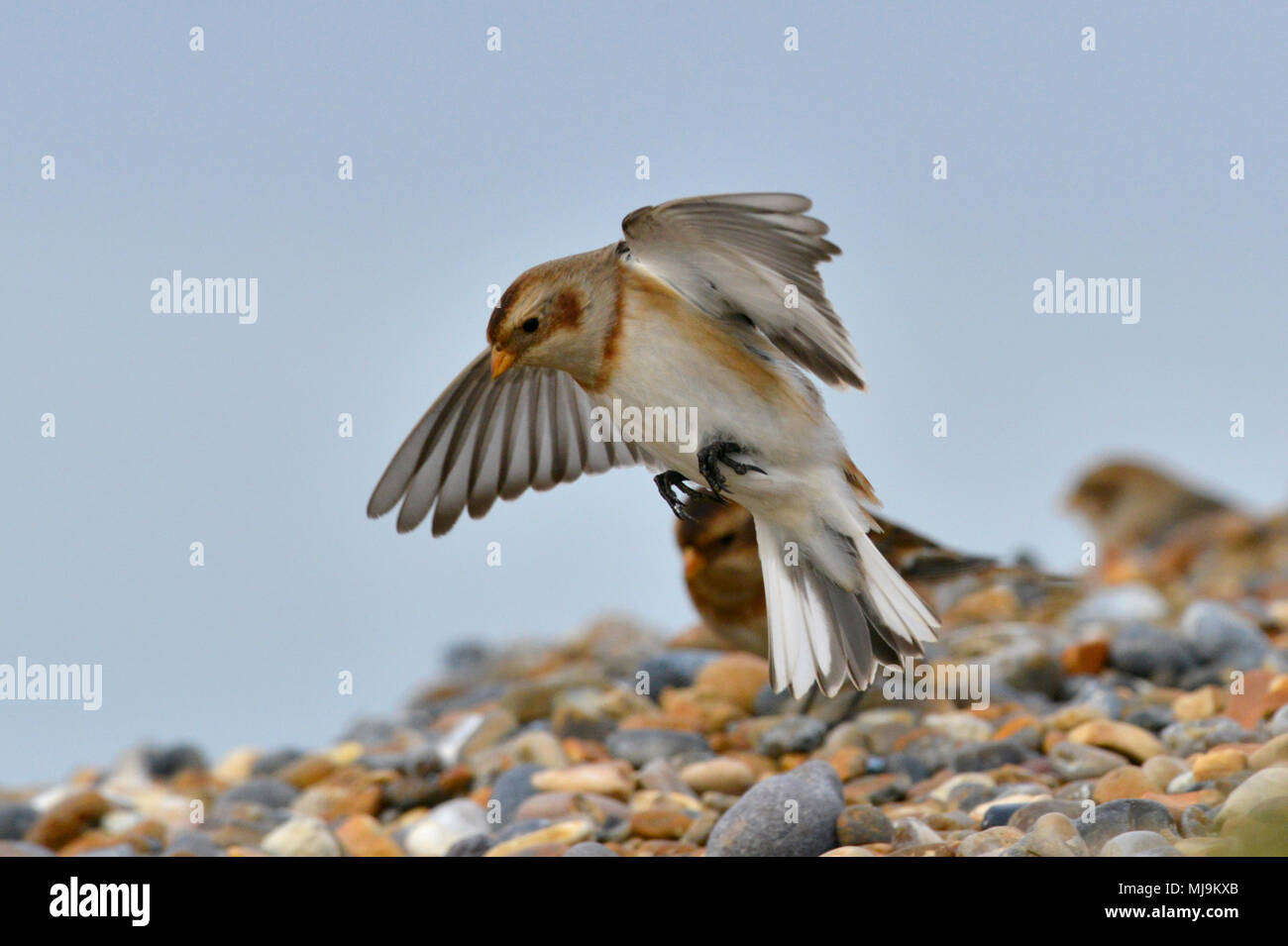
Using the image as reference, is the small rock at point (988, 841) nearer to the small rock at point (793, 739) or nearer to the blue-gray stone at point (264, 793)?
the small rock at point (793, 739)

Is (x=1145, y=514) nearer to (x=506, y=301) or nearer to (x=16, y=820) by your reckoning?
(x=16, y=820)

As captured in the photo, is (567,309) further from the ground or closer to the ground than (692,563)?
further from the ground

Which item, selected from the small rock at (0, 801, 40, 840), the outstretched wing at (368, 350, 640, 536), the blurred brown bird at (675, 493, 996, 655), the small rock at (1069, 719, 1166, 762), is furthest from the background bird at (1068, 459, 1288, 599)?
the small rock at (0, 801, 40, 840)

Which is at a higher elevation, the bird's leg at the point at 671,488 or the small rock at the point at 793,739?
the bird's leg at the point at 671,488

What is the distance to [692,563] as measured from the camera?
5.65m

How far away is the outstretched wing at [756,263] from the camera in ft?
11.4

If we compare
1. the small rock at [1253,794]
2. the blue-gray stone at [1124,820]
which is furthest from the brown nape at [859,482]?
the small rock at [1253,794]

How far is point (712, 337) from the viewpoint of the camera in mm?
3840

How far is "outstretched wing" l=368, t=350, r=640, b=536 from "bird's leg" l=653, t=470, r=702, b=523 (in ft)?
2.23

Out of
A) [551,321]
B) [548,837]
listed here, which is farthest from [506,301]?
[548,837]

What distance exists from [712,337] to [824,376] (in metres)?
0.32

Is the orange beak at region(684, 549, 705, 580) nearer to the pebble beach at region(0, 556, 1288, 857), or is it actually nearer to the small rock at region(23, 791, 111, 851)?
the pebble beach at region(0, 556, 1288, 857)

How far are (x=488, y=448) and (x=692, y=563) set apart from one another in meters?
1.28
